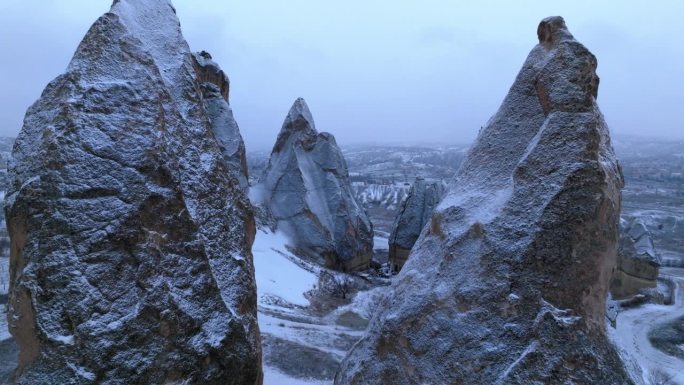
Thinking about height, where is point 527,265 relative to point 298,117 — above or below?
below

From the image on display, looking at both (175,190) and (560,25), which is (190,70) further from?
(560,25)

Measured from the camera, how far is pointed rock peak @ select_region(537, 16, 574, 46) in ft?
17.7

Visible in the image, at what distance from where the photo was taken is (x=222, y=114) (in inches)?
628

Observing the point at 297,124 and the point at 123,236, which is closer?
→ the point at 123,236

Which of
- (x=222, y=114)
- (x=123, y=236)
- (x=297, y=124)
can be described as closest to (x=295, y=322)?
(x=222, y=114)

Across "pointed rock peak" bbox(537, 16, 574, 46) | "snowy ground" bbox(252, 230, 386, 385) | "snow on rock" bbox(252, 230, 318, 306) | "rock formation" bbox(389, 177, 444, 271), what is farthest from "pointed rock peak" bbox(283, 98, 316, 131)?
"pointed rock peak" bbox(537, 16, 574, 46)

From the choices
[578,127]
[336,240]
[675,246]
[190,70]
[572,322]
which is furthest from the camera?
[675,246]

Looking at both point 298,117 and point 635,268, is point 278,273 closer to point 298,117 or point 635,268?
point 298,117

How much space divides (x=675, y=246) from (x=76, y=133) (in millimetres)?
42313

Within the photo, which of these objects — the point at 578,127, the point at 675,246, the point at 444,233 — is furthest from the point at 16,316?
the point at 675,246

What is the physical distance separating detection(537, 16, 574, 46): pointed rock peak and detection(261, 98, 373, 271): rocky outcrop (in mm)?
16213

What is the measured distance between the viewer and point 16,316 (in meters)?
4.66

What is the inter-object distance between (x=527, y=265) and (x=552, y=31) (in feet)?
8.81

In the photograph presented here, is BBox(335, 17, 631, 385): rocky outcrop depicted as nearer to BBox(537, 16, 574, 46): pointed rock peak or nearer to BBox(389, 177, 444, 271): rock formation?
BBox(537, 16, 574, 46): pointed rock peak
